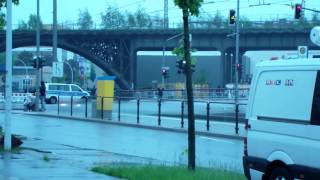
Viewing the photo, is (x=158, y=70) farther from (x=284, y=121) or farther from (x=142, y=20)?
(x=284, y=121)

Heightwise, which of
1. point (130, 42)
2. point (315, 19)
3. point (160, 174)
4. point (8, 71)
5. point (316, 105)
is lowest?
point (160, 174)

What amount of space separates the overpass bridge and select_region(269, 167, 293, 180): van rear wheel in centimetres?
8245

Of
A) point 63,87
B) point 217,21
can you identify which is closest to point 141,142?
point 63,87

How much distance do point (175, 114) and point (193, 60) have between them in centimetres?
2464

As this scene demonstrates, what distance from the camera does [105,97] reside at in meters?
33.3

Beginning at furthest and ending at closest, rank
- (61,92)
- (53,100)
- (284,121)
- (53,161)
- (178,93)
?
(178,93) → (61,92) → (53,100) → (53,161) → (284,121)

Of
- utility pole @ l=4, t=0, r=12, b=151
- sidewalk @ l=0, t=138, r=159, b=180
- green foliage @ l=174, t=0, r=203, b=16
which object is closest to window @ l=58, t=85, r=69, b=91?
sidewalk @ l=0, t=138, r=159, b=180

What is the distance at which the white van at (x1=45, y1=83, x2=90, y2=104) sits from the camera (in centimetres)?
6222

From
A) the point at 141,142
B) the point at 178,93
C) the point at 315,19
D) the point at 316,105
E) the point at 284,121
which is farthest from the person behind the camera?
the point at 315,19

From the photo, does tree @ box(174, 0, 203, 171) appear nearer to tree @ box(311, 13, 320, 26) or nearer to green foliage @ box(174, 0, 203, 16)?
green foliage @ box(174, 0, 203, 16)

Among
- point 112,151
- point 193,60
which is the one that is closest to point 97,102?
point 112,151

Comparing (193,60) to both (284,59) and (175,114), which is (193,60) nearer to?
(284,59)

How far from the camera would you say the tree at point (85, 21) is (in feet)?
332

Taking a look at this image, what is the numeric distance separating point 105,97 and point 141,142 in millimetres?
11770
